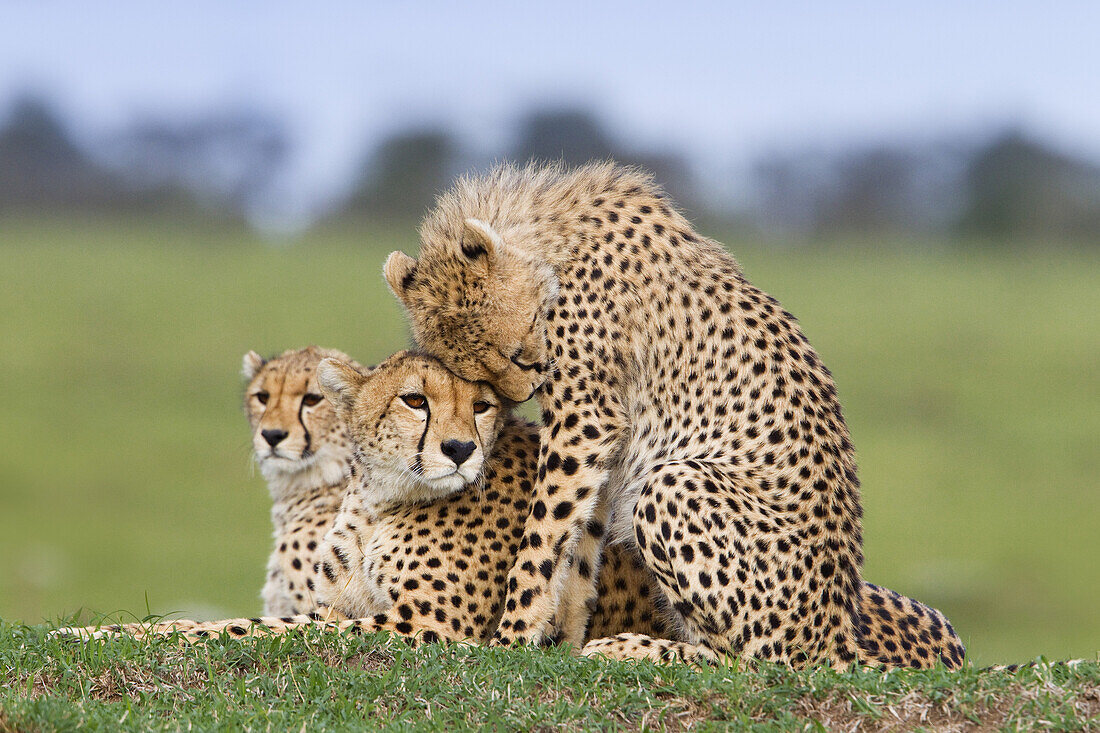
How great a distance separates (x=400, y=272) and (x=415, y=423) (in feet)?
2.11

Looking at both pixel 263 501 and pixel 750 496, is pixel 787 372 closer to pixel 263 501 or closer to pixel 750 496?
pixel 750 496

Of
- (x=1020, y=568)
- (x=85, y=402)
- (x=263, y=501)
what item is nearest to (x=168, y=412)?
(x=85, y=402)

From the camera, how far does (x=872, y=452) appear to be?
70.7 feet

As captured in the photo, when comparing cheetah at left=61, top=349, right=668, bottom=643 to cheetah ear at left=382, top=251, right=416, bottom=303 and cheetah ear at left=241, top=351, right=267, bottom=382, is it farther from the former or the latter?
cheetah ear at left=241, top=351, right=267, bottom=382

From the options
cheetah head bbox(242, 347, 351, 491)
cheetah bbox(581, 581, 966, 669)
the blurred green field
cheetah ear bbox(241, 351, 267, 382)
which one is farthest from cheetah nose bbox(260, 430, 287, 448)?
the blurred green field

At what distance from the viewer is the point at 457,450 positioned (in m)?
4.10

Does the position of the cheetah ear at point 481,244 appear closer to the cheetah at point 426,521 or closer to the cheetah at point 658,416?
the cheetah at point 658,416

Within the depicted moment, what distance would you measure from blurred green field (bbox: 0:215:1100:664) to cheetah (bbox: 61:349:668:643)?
7.48 metres

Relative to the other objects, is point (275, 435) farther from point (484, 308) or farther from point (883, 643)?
point (883, 643)

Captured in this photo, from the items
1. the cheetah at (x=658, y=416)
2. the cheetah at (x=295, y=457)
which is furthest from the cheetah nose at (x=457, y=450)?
the cheetah at (x=295, y=457)

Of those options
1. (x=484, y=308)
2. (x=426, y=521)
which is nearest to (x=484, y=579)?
(x=426, y=521)

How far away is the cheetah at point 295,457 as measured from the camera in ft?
15.9

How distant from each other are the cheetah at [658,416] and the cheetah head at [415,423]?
11 cm

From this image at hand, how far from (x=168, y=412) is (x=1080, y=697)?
859 inches
